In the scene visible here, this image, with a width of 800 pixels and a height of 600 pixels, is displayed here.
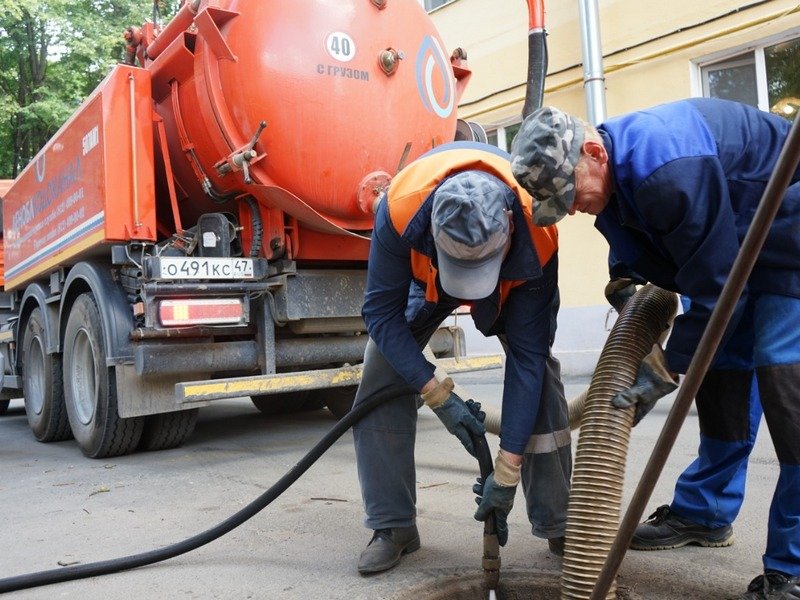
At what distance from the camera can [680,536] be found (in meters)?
2.74

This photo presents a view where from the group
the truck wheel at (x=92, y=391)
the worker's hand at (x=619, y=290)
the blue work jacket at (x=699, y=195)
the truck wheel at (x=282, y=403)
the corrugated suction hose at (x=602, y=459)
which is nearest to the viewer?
the blue work jacket at (x=699, y=195)

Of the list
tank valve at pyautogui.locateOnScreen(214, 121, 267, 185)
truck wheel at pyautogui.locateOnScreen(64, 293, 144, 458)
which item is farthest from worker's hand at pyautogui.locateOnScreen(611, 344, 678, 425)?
truck wheel at pyautogui.locateOnScreen(64, 293, 144, 458)

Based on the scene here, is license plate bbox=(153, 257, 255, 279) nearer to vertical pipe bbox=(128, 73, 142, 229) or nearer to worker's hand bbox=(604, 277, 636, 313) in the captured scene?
vertical pipe bbox=(128, 73, 142, 229)

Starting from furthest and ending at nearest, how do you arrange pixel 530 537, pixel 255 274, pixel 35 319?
pixel 35 319, pixel 255 274, pixel 530 537

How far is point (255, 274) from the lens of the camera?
4.30m

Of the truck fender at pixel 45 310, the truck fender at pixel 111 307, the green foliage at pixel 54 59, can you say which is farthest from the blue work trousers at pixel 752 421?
the green foliage at pixel 54 59

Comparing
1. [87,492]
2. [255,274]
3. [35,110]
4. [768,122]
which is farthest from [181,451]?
[35,110]

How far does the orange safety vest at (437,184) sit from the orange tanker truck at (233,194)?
6.08 feet

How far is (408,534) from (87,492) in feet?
7.19

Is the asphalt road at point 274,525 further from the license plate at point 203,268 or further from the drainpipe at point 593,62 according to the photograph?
the drainpipe at point 593,62

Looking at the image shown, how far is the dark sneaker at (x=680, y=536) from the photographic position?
8.93 ft

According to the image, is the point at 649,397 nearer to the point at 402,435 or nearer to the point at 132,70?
the point at 402,435

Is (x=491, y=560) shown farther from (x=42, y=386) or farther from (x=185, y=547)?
(x=42, y=386)

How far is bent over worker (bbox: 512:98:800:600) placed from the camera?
6.31 ft
